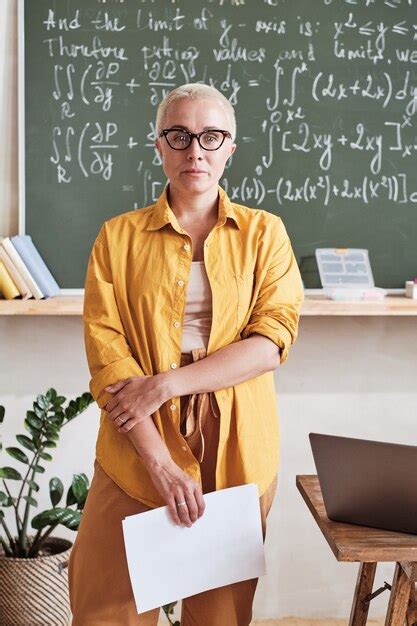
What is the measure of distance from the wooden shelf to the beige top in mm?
869

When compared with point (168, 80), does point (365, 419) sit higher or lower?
lower

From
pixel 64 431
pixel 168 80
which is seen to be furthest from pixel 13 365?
pixel 168 80

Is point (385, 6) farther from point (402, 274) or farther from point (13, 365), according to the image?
point (13, 365)

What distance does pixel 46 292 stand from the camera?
2783 millimetres

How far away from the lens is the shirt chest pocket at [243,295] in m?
1.82

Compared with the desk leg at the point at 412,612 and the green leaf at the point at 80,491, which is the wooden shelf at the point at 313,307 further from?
the desk leg at the point at 412,612

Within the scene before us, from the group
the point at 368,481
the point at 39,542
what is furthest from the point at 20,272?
the point at 368,481

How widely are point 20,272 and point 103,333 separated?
40.0 inches

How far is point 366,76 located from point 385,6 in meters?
0.24

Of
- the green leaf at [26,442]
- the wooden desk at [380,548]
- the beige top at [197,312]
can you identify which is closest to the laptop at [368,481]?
the wooden desk at [380,548]

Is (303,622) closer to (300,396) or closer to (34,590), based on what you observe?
(300,396)

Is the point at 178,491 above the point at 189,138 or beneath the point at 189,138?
beneath

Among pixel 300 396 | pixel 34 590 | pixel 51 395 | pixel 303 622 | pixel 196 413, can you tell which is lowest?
pixel 303 622

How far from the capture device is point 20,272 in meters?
2.74
